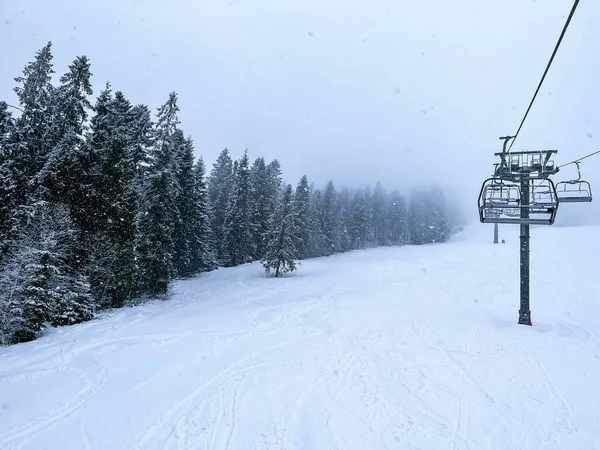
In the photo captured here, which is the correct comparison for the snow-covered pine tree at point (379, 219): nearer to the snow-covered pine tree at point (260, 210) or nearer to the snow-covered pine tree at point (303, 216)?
the snow-covered pine tree at point (303, 216)

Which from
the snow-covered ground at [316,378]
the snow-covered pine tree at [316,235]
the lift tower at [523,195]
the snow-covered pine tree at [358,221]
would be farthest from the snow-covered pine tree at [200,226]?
the snow-covered pine tree at [358,221]

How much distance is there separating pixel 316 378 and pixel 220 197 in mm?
48906

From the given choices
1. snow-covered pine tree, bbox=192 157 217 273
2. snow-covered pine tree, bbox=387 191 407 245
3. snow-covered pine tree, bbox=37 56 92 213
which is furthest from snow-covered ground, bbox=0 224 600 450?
snow-covered pine tree, bbox=387 191 407 245

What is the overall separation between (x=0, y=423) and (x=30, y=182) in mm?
15053

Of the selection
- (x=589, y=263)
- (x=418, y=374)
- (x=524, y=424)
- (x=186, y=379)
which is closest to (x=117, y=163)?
(x=186, y=379)

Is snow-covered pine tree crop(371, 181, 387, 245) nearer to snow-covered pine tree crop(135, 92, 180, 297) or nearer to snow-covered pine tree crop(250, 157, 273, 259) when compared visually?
snow-covered pine tree crop(250, 157, 273, 259)

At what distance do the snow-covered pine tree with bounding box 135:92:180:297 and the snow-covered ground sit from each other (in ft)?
15.0

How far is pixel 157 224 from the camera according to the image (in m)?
24.8

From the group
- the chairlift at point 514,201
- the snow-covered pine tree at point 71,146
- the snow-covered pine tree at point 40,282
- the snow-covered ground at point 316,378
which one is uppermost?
the snow-covered pine tree at point 71,146

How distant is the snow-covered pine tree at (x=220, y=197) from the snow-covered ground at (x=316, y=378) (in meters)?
28.6

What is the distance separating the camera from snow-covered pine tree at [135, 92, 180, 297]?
960 inches

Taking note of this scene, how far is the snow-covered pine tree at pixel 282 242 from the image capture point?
1367 inches

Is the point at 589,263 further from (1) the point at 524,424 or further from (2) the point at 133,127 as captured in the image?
(2) the point at 133,127

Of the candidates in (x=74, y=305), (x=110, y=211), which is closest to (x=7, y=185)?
(x=110, y=211)
